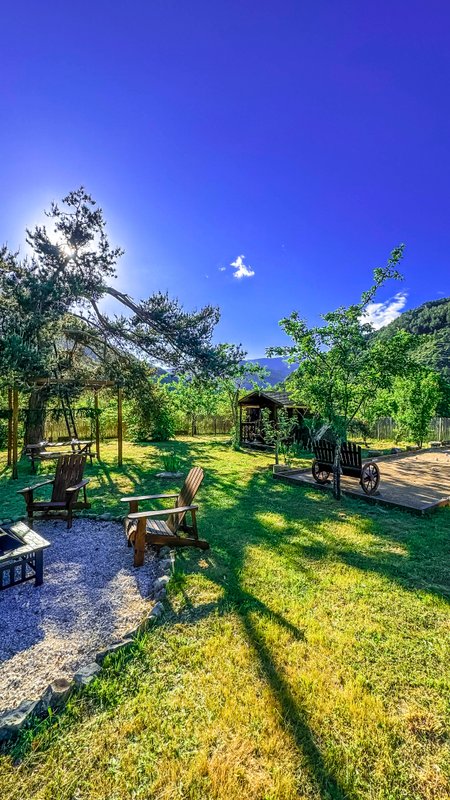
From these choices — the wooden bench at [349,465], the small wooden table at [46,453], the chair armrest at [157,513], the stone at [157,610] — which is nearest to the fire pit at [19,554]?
the chair armrest at [157,513]

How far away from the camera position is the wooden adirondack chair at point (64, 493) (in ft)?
16.7

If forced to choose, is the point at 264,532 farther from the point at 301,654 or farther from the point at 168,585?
the point at 301,654

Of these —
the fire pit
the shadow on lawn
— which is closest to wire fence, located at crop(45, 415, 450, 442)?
the shadow on lawn

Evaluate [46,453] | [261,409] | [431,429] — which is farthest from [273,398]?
[431,429]

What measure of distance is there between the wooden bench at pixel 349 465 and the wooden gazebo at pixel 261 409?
646cm

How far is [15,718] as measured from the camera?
1917 mm

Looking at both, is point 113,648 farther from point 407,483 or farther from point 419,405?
point 419,405

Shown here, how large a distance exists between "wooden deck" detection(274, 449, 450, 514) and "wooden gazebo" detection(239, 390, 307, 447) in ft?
14.1

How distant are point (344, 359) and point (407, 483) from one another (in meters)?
4.04

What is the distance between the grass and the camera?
1.65m

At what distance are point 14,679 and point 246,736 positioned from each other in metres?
1.66

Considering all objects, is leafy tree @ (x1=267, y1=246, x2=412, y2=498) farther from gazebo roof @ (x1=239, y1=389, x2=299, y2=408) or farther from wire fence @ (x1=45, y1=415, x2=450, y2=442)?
wire fence @ (x1=45, y1=415, x2=450, y2=442)

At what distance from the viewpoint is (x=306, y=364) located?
21.4 feet

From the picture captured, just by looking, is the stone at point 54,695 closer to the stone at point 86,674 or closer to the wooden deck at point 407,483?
the stone at point 86,674
